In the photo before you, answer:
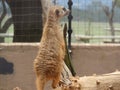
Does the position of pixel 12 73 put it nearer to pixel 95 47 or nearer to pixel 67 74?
pixel 95 47

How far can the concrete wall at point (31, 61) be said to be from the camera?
25.7ft

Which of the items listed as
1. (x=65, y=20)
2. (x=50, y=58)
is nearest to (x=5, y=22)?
(x=65, y=20)

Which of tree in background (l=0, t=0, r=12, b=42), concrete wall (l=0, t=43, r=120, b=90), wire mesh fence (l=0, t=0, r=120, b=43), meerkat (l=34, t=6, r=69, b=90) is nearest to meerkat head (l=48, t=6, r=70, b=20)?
meerkat (l=34, t=6, r=69, b=90)

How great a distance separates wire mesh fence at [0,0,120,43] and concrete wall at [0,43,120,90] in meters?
0.42

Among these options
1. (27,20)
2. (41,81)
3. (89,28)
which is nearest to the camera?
(41,81)

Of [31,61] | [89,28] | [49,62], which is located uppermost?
[49,62]

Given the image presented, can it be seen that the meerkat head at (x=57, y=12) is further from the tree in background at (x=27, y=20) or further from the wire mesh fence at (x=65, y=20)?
the tree in background at (x=27, y=20)

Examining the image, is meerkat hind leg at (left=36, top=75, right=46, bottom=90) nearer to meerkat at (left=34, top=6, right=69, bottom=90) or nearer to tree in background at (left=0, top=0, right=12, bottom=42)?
meerkat at (left=34, top=6, right=69, bottom=90)

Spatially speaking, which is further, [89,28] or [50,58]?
[89,28]

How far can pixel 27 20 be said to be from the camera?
912 cm

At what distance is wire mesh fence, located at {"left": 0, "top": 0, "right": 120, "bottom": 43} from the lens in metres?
8.27

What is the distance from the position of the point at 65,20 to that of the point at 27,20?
3.53 feet

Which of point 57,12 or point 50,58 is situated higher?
point 57,12

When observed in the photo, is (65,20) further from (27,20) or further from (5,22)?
(5,22)
